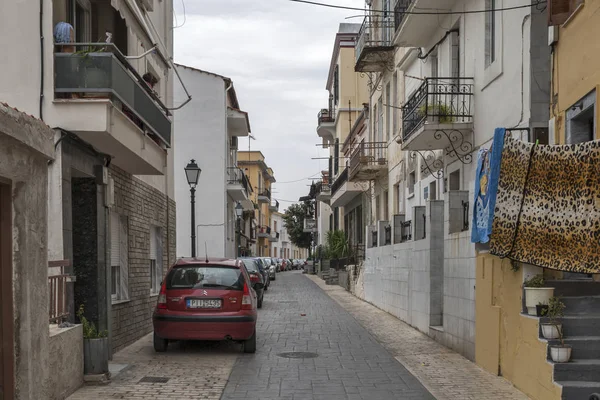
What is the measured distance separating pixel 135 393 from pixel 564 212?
5.53 m

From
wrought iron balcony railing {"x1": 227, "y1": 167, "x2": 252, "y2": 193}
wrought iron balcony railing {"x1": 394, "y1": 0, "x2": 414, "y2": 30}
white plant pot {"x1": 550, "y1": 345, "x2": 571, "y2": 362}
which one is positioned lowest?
white plant pot {"x1": 550, "y1": 345, "x2": 571, "y2": 362}

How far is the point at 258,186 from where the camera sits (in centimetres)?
7169

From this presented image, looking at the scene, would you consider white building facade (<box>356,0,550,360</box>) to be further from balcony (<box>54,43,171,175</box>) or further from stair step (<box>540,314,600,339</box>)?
balcony (<box>54,43,171,175</box>)

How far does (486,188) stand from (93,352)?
547 cm

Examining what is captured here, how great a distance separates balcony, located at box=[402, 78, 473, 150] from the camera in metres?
14.1

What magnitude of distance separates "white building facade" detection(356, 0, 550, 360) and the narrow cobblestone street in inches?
40.1

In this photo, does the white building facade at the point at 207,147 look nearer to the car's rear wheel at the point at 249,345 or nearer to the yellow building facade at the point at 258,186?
the car's rear wheel at the point at 249,345

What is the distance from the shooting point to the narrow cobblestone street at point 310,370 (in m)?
8.51

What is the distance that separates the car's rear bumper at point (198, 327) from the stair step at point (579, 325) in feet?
17.1

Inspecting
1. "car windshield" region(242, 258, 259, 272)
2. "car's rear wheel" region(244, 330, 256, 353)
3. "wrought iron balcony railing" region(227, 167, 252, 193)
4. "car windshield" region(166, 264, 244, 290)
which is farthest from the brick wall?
"wrought iron balcony railing" region(227, 167, 252, 193)

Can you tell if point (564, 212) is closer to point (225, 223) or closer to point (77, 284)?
point (77, 284)

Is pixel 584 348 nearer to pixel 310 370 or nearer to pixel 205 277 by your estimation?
pixel 310 370

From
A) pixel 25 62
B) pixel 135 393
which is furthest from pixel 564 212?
pixel 25 62

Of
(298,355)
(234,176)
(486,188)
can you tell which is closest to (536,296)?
(486,188)
